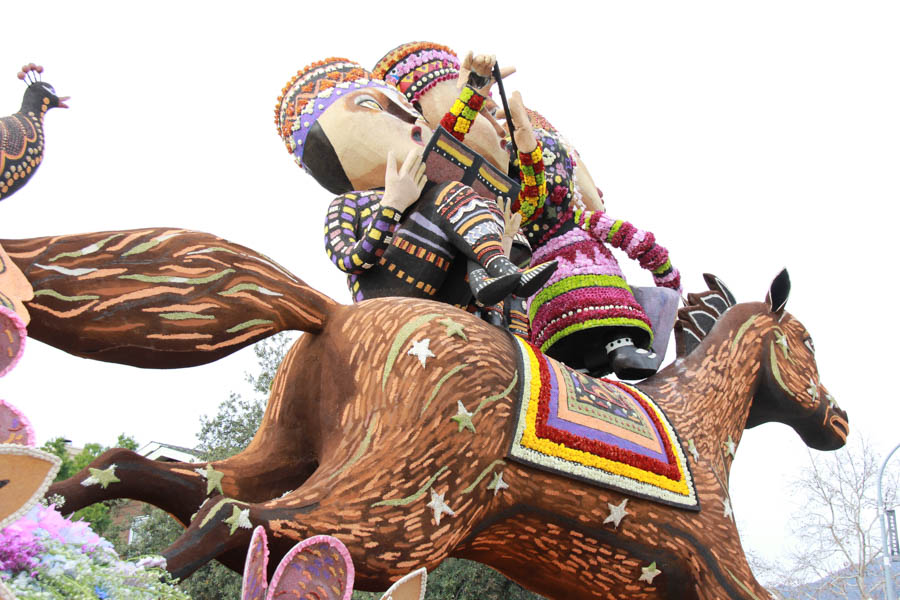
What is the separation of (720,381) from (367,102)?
201 cm

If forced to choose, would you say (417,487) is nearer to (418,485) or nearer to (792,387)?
(418,485)

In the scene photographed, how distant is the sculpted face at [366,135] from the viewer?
3646mm

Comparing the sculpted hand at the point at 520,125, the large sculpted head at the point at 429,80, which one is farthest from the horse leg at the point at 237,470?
the large sculpted head at the point at 429,80

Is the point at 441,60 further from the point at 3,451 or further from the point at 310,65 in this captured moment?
the point at 3,451

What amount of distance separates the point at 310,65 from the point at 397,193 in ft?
3.45

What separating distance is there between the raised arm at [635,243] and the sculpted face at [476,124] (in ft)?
1.80

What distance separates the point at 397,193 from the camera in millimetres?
3279

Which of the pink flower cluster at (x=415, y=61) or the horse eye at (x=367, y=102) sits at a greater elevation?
the pink flower cluster at (x=415, y=61)

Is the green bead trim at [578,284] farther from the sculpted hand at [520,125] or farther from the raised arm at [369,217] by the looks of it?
the raised arm at [369,217]

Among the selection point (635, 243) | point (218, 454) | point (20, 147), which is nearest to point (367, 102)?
point (635, 243)

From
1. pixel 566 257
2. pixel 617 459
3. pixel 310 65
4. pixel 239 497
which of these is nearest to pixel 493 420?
pixel 617 459

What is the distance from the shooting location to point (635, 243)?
13.0 feet

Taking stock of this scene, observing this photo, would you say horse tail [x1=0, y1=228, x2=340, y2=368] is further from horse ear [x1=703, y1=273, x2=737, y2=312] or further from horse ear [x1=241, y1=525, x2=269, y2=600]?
horse ear [x1=703, y1=273, x2=737, y2=312]

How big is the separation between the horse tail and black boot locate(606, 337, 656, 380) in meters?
1.80
